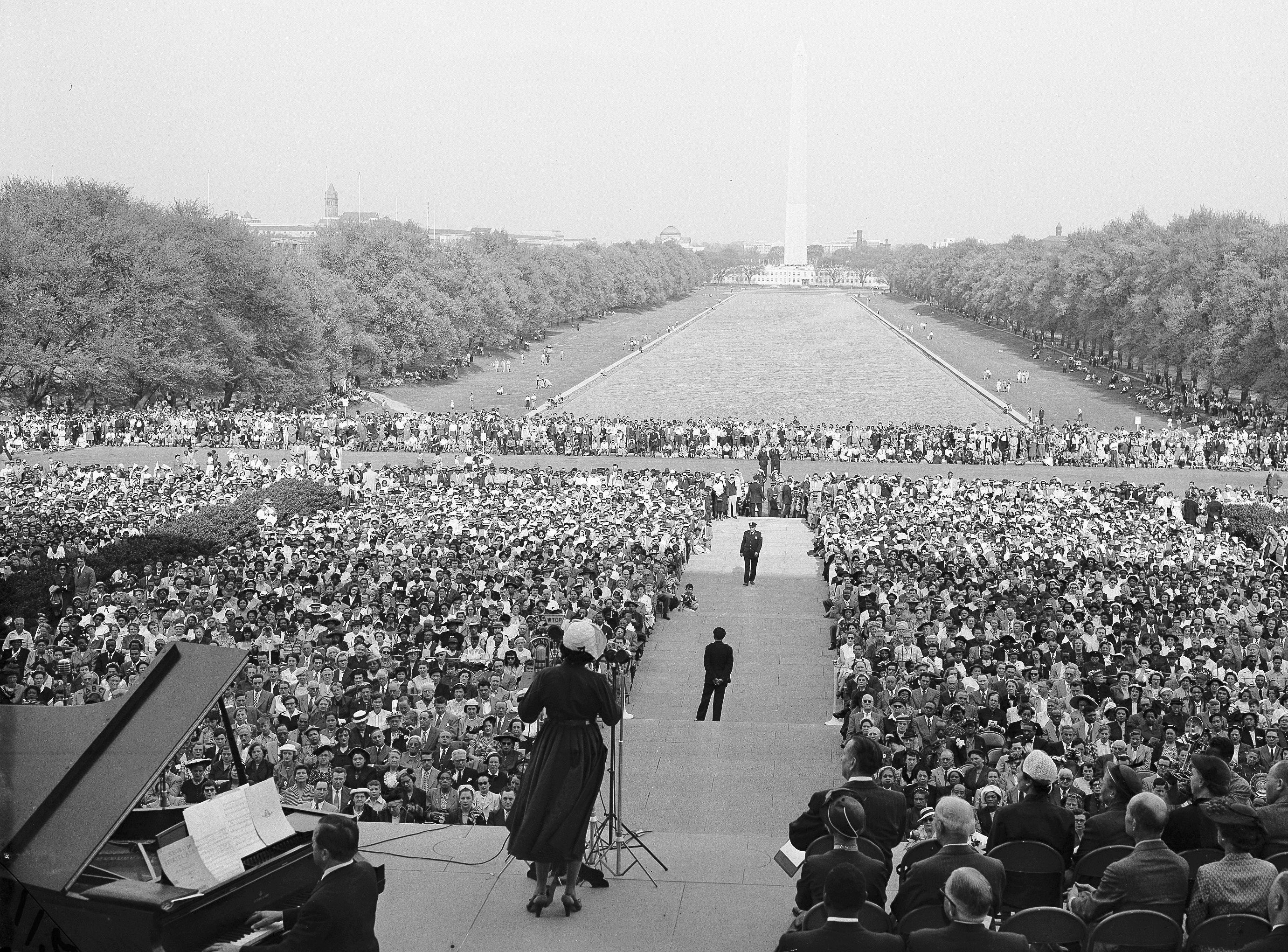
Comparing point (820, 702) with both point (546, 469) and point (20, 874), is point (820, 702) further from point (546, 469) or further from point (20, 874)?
point (546, 469)

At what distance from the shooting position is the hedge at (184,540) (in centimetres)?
1833

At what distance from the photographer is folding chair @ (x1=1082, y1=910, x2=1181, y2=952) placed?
5.78 m

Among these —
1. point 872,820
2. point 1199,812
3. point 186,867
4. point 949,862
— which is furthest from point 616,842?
point 1199,812

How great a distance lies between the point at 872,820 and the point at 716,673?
8.46 meters

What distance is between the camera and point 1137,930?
5793 mm

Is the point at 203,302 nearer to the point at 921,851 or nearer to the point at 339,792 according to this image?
the point at 339,792

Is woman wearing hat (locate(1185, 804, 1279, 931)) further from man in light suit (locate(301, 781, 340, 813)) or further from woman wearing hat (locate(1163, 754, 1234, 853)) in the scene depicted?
man in light suit (locate(301, 781, 340, 813))

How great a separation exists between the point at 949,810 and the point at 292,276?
5822cm

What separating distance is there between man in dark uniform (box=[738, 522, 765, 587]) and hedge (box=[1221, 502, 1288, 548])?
1185cm

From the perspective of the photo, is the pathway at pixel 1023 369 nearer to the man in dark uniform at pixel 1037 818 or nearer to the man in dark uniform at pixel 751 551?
the man in dark uniform at pixel 751 551

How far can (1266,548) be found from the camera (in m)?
26.2

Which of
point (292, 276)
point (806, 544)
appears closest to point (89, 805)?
point (806, 544)

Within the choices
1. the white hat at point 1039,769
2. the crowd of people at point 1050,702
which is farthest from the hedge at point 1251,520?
the white hat at point 1039,769

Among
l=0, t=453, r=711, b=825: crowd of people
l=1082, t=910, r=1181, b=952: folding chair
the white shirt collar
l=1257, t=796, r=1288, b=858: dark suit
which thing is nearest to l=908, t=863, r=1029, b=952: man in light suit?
l=1082, t=910, r=1181, b=952: folding chair
